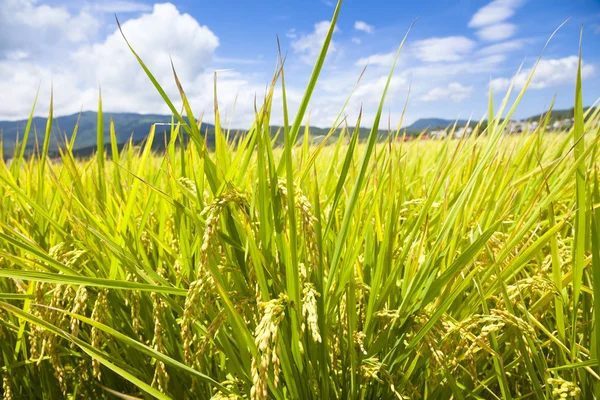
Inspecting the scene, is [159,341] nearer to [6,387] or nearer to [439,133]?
[6,387]

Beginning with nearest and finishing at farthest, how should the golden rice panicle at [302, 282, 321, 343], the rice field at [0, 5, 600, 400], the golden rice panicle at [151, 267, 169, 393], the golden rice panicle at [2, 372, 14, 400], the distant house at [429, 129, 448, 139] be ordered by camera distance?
the golden rice panicle at [302, 282, 321, 343] < the rice field at [0, 5, 600, 400] < the golden rice panicle at [151, 267, 169, 393] < the golden rice panicle at [2, 372, 14, 400] < the distant house at [429, 129, 448, 139]

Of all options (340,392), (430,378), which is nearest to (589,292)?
(430,378)

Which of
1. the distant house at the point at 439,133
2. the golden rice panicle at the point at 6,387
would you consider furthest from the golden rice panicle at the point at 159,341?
the distant house at the point at 439,133

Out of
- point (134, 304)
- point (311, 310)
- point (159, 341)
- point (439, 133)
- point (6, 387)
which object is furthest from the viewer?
point (439, 133)

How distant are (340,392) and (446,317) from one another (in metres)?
0.29

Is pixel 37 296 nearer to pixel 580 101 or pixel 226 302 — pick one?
pixel 226 302

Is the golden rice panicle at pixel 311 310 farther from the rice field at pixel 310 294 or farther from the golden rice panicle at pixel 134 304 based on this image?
the golden rice panicle at pixel 134 304

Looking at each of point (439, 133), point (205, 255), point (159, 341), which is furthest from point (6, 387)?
point (439, 133)

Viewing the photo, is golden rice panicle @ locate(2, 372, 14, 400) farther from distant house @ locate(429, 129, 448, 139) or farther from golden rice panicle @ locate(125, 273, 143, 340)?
distant house @ locate(429, 129, 448, 139)

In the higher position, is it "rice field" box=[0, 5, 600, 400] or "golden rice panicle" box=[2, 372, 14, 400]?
"rice field" box=[0, 5, 600, 400]

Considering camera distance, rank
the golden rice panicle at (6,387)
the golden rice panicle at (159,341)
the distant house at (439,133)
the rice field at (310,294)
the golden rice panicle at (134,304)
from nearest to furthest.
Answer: the rice field at (310,294)
the golden rice panicle at (159,341)
the golden rice panicle at (134,304)
the golden rice panicle at (6,387)
the distant house at (439,133)

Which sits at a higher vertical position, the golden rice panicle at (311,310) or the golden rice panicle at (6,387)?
the golden rice panicle at (311,310)

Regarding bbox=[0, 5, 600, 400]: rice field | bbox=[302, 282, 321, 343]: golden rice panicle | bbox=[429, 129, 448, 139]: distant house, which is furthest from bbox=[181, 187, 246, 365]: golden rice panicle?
bbox=[429, 129, 448, 139]: distant house

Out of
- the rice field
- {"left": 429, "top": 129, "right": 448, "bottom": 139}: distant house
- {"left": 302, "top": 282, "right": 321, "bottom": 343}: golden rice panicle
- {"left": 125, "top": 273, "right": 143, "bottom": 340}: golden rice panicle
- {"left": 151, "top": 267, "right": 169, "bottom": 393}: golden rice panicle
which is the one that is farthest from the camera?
{"left": 429, "top": 129, "right": 448, "bottom": 139}: distant house
